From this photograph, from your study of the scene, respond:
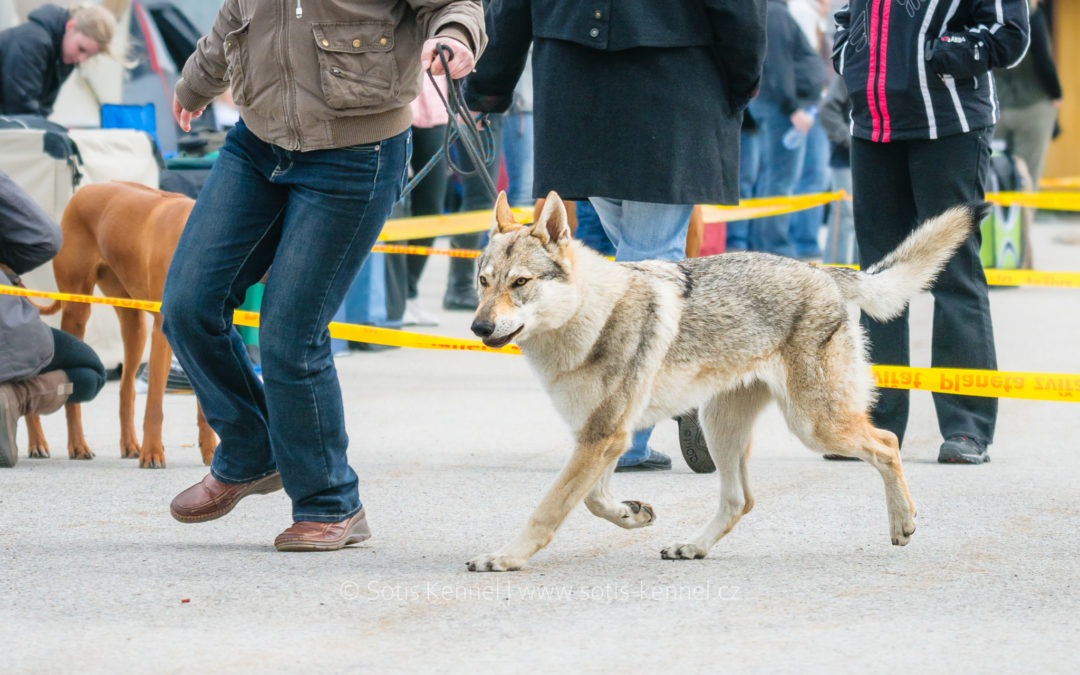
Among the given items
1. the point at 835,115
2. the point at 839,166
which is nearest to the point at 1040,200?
the point at 835,115

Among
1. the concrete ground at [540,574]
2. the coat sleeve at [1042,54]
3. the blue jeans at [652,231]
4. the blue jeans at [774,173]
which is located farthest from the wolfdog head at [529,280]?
the coat sleeve at [1042,54]

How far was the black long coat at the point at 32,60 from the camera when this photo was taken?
29.7ft

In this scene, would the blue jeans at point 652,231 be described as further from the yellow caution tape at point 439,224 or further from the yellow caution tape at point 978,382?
the yellow caution tape at point 439,224

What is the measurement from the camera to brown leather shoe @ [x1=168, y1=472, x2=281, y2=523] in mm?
4371

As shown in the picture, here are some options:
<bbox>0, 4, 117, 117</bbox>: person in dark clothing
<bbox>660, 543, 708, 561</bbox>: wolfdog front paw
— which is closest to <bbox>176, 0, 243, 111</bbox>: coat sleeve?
<bbox>660, 543, 708, 561</bbox>: wolfdog front paw

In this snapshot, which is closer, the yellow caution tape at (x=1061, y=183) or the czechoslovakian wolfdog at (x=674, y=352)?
the czechoslovakian wolfdog at (x=674, y=352)

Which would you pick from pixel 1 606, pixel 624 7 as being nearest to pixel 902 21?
pixel 624 7

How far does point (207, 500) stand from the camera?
14.4 feet

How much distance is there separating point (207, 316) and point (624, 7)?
6.01 feet

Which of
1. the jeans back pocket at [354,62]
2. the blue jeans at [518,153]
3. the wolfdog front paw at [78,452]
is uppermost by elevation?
the jeans back pocket at [354,62]

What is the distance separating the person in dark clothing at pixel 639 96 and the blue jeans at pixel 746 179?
6.71 m

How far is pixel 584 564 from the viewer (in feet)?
13.7

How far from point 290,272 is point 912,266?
6.58ft

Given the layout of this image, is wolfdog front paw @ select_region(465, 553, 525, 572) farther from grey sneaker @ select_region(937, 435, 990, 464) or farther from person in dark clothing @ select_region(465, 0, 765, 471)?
grey sneaker @ select_region(937, 435, 990, 464)
